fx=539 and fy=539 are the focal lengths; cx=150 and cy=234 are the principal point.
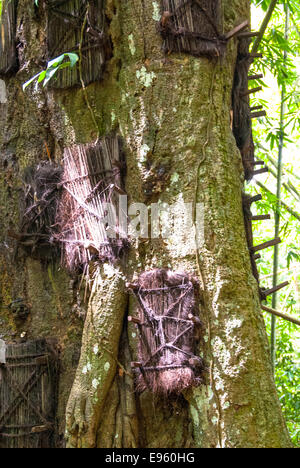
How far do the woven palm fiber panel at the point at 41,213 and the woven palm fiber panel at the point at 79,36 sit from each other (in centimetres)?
51

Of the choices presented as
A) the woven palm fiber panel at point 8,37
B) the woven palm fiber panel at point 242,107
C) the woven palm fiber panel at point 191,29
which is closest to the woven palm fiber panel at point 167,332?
the woven palm fiber panel at point 242,107

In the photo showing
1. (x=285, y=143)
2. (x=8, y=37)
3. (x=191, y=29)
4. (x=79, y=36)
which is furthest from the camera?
(x=285, y=143)

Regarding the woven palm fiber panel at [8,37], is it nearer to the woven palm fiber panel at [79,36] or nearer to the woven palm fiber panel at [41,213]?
the woven palm fiber panel at [79,36]

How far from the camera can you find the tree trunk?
2.35m

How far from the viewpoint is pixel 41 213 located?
9.77 feet

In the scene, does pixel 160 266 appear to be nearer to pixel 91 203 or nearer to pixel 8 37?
pixel 91 203

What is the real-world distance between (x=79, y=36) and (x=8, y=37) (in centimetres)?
54

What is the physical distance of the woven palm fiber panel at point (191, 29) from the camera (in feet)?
8.91

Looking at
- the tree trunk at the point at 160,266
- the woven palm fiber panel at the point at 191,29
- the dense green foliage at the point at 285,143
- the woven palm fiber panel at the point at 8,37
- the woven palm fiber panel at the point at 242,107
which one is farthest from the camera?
the dense green foliage at the point at 285,143

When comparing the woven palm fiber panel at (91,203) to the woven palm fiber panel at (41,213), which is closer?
the woven palm fiber panel at (91,203)

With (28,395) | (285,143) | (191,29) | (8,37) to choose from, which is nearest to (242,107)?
(191,29)

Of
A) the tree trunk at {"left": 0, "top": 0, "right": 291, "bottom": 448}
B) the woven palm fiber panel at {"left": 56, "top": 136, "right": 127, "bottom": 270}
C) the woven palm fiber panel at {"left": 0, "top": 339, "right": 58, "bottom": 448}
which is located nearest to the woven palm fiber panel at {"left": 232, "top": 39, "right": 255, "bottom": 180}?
the tree trunk at {"left": 0, "top": 0, "right": 291, "bottom": 448}

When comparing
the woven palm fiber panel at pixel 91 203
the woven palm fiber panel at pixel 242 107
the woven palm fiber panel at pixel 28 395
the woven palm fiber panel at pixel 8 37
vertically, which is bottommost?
the woven palm fiber panel at pixel 28 395

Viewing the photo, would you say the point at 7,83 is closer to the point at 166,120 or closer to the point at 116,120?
the point at 116,120
